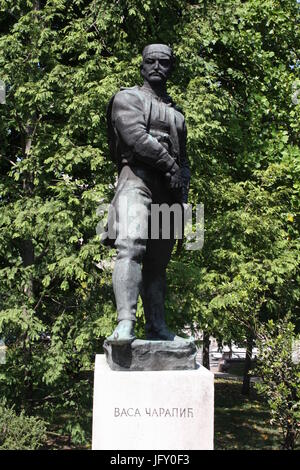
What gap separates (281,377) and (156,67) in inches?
221

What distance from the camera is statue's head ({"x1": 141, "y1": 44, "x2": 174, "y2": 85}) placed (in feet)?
14.9

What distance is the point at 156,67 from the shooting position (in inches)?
179

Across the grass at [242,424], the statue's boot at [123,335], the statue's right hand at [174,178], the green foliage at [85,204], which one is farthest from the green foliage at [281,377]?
the statue's boot at [123,335]

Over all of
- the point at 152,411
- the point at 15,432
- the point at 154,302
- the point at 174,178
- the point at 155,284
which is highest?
the point at 174,178

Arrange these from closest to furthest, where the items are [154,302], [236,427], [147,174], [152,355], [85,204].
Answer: [152,355]
[147,174]
[154,302]
[85,204]
[236,427]

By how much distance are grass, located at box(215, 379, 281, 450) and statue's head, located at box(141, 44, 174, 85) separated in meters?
Result: 7.47

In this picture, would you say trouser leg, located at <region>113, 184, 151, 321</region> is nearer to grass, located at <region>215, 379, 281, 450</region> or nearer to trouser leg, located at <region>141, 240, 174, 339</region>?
trouser leg, located at <region>141, 240, 174, 339</region>

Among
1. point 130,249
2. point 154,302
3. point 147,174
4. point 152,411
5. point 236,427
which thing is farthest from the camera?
point 236,427

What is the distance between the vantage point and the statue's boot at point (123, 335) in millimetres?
3885

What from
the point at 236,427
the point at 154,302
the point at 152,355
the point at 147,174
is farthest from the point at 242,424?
the point at 147,174

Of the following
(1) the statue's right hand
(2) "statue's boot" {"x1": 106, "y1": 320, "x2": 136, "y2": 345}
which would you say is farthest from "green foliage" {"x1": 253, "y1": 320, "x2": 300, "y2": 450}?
(2) "statue's boot" {"x1": 106, "y1": 320, "x2": 136, "y2": 345}

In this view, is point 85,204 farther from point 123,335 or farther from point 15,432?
point 123,335

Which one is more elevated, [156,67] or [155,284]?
[156,67]

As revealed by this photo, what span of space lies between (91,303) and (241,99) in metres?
6.08
